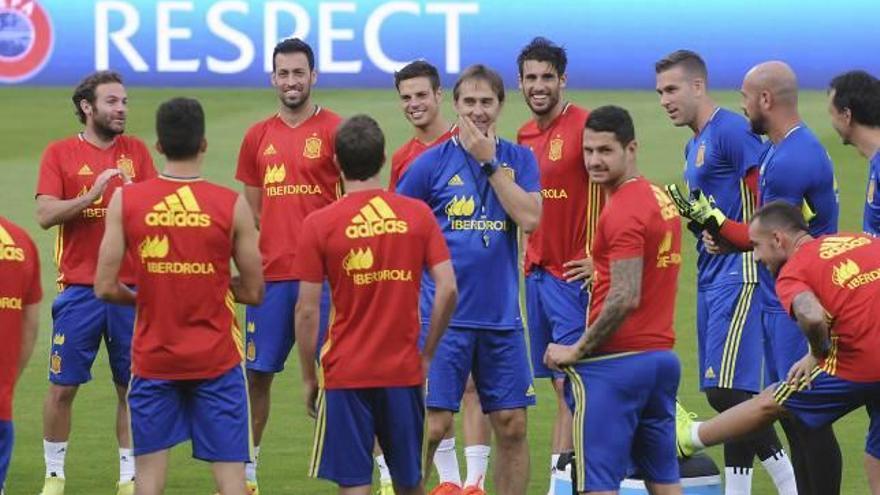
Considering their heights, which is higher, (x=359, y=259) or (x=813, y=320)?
(x=359, y=259)

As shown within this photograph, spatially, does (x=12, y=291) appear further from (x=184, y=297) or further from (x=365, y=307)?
(x=365, y=307)

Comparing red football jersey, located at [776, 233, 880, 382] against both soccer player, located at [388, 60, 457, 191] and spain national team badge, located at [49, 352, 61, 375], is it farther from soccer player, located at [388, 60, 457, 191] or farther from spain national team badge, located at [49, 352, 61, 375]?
spain national team badge, located at [49, 352, 61, 375]

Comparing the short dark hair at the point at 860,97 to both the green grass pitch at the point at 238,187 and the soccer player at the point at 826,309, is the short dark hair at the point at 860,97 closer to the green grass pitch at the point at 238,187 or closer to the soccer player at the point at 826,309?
the soccer player at the point at 826,309

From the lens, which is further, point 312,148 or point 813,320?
point 312,148

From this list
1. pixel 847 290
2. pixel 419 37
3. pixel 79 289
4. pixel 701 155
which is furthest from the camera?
pixel 419 37

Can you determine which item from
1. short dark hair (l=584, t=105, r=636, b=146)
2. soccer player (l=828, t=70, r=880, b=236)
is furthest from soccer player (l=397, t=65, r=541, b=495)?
soccer player (l=828, t=70, r=880, b=236)

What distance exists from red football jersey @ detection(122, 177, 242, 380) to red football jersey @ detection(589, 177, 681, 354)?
5.71ft

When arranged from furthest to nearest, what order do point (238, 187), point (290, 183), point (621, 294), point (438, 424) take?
point (238, 187) < point (290, 183) < point (438, 424) < point (621, 294)

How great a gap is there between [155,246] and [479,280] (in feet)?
6.82

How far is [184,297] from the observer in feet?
28.0

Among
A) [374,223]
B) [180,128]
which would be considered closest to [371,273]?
[374,223]

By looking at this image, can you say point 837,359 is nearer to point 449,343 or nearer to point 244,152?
point 449,343

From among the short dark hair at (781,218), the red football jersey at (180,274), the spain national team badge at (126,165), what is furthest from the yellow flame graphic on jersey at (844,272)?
the spain national team badge at (126,165)

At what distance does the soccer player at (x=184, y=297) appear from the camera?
849 centimetres
